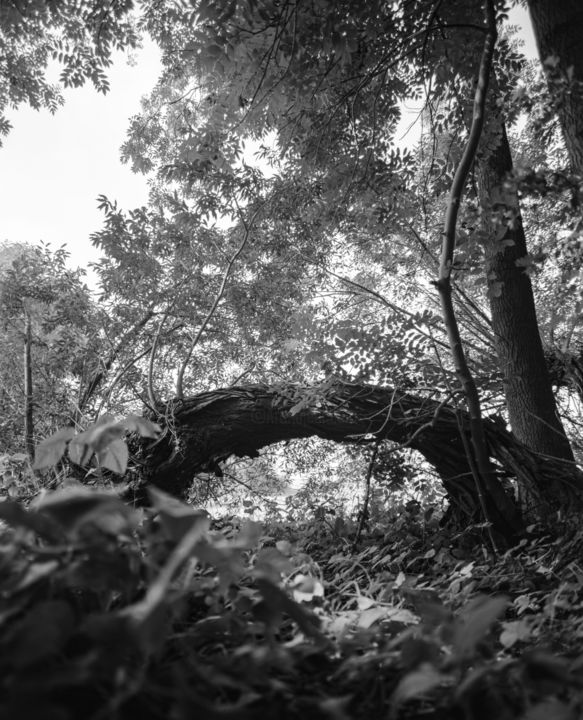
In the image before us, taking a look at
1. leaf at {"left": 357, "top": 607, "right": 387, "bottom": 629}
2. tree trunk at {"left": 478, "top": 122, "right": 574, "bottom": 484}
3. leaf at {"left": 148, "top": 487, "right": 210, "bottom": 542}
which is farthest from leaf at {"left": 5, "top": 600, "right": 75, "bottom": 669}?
tree trunk at {"left": 478, "top": 122, "right": 574, "bottom": 484}

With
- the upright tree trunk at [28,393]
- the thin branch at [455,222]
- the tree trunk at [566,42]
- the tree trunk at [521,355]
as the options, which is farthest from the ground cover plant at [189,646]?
the upright tree trunk at [28,393]

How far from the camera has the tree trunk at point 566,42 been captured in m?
1.88

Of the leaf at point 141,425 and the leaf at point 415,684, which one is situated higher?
the leaf at point 141,425

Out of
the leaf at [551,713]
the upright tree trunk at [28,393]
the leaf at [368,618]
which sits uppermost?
the upright tree trunk at [28,393]

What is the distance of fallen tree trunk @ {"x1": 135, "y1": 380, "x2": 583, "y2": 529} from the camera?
2.43 meters

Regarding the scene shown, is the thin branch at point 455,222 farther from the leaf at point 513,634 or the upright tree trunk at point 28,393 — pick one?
the upright tree trunk at point 28,393

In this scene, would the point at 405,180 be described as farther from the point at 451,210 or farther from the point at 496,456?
the point at 496,456

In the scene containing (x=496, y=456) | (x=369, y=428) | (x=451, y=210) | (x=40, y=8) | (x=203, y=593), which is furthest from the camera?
(x=369, y=428)

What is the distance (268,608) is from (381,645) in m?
0.33

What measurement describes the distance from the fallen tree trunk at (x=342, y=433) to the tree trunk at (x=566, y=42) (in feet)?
4.37

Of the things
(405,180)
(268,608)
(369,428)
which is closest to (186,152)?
(405,180)

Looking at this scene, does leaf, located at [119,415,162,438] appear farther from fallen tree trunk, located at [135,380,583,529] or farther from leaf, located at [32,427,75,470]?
fallen tree trunk, located at [135,380,583,529]

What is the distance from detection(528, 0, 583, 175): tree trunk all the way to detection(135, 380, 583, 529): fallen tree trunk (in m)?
1.33

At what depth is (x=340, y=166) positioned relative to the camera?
9.42 feet
